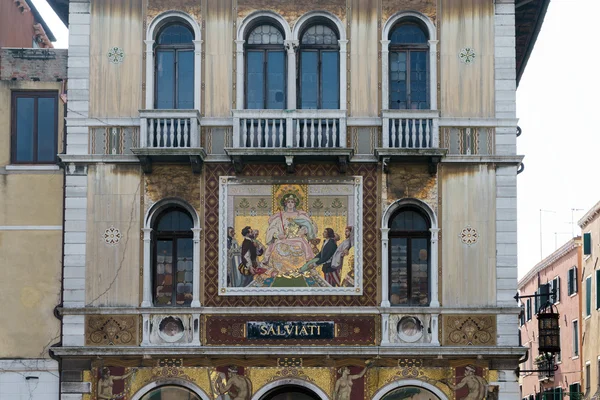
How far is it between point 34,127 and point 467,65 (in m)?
9.90

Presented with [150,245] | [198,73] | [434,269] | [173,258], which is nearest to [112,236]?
[150,245]

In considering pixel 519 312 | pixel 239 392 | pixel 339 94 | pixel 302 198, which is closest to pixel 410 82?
pixel 339 94

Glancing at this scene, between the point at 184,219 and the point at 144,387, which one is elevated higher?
the point at 184,219

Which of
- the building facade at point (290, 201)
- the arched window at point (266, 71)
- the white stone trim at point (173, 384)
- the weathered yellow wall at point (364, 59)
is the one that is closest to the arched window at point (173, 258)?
the building facade at point (290, 201)

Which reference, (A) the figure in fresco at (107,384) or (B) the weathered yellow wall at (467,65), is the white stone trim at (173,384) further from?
(B) the weathered yellow wall at (467,65)

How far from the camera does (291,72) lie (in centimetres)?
2981

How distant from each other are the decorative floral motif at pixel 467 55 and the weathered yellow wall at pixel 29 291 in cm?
978

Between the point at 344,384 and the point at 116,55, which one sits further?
the point at 116,55

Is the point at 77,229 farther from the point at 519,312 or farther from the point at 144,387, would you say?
the point at 519,312

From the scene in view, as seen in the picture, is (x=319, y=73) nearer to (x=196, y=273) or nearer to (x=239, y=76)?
(x=239, y=76)

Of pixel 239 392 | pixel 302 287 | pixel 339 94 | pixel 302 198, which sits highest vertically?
pixel 339 94

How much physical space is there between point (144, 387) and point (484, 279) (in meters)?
7.71

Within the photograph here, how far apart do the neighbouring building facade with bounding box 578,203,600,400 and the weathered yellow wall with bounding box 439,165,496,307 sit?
19.9m

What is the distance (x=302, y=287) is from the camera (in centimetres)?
2908
